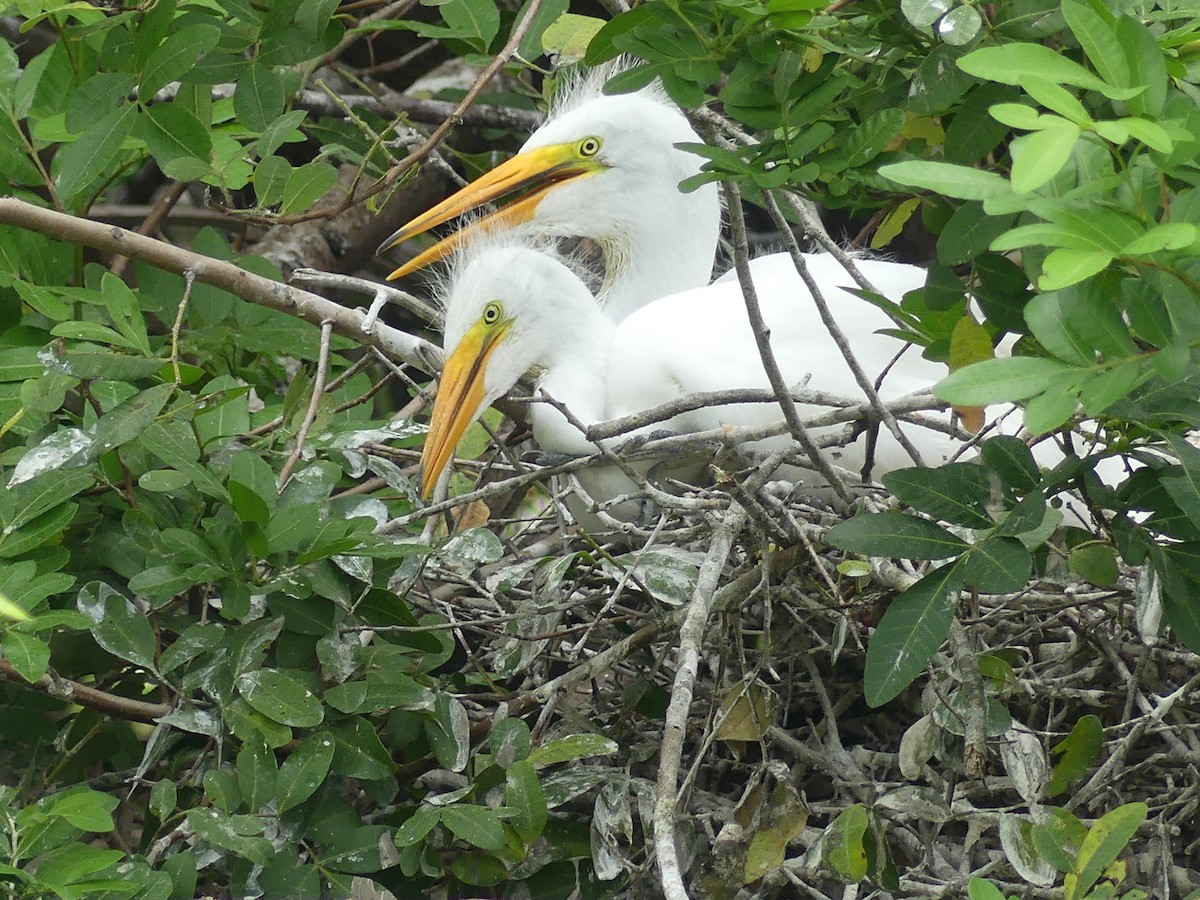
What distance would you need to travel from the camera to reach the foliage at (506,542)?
2.97 feet

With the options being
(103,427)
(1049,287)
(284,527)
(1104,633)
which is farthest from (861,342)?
(1049,287)

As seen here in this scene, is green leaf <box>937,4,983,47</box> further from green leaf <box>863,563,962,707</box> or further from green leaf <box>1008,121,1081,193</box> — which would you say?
green leaf <box>863,563,962,707</box>

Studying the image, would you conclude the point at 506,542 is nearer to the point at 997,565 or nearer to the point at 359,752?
the point at 359,752

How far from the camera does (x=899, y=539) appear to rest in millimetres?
1054

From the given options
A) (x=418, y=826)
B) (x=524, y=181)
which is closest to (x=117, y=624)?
(x=418, y=826)

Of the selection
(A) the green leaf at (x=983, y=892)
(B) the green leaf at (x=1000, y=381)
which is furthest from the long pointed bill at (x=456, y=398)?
(B) the green leaf at (x=1000, y=381)

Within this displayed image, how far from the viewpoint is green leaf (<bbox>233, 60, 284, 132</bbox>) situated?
1.65 meters

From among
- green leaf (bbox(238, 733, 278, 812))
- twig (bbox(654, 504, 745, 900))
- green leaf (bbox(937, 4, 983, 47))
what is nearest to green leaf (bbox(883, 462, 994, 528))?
twig (bbox(654, 504, 745, 900))

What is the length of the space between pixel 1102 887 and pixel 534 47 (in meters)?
1.39

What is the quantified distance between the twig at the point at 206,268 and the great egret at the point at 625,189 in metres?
0.71

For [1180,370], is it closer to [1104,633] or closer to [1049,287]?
[1049,287]

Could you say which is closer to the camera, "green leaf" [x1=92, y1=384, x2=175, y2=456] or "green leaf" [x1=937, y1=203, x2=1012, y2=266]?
"green leaf" [x1=937, y1=203, x2=1012, y2=266]

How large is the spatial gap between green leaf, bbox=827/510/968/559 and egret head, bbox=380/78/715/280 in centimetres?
142

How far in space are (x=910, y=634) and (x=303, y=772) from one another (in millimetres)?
651
